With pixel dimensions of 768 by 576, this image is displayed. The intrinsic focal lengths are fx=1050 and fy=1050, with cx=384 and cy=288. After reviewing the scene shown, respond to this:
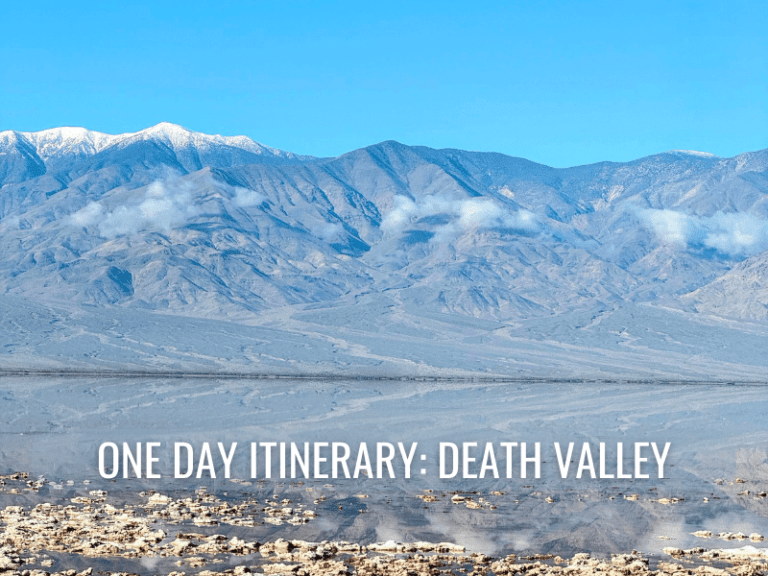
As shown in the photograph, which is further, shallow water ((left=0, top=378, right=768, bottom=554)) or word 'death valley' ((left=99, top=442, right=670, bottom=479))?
word 'death valley' ((left=99, top=442, right=670, bottom=479))

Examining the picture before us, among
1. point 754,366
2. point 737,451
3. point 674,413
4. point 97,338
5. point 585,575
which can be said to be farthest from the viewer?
point 97,338

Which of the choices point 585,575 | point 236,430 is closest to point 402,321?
point 236,430

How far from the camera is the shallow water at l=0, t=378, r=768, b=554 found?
21.3 metres

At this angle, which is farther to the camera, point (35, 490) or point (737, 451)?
point (737, 451)

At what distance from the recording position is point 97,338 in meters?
111

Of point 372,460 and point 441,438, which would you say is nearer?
point 372,460

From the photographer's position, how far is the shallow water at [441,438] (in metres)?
21.3

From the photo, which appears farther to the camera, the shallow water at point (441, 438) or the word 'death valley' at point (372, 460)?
the word 'death valley' at point (372, 460)

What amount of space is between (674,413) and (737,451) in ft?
46.8

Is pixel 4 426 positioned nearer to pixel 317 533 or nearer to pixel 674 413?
pixel 317 533

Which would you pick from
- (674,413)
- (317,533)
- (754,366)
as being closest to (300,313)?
(754,366)

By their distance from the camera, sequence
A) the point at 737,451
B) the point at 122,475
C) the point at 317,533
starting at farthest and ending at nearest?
the point at 737,451, the point at 122,475, the point at 317,533

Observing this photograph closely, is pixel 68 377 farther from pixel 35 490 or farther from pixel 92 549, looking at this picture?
pixel 92 549

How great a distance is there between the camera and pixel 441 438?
120ft
